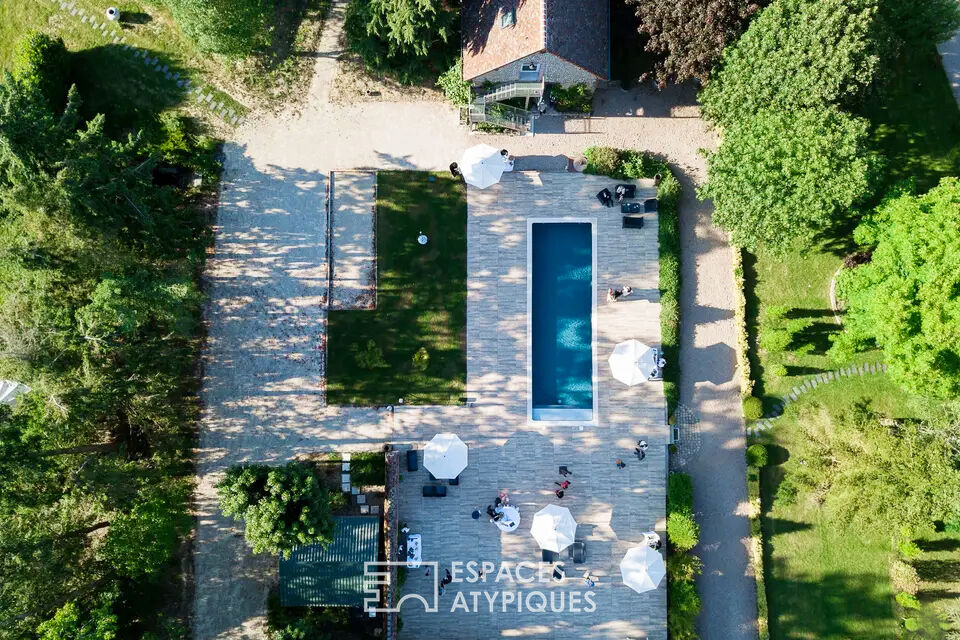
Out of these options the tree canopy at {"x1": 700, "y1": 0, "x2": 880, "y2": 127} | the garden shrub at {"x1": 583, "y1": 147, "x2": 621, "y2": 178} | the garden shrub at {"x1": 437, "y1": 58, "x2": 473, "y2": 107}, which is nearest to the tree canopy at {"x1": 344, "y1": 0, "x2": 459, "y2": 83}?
the garden shrub at {"x1": 437, "y1": 58, "x2": 473, "y2": 107}

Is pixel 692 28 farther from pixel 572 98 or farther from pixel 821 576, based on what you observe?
pixel 821 576

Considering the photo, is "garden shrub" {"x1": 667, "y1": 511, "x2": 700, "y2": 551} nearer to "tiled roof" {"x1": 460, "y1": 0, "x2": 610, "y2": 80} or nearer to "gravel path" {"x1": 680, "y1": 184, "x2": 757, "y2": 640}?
"gravel path" {"x1": 680, "y1": 184, "x2": 757, "y2": 640}

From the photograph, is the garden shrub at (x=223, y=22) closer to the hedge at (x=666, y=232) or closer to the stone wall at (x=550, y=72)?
the stone wall at (x=550, y=72)

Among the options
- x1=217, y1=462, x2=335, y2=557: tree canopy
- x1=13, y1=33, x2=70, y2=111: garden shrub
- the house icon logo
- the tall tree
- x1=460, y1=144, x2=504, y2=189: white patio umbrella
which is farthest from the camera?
x1=460, y1=144, x2=504, y2=189: white patio umbrella

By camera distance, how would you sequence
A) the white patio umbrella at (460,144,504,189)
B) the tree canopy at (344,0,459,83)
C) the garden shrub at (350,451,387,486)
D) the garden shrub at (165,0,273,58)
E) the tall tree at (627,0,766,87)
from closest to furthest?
the tall tree at (627,0,766,87), the tree canopy at (344,0,459,83), the garden shrub at (165,0,273,58), the white patio umbrella at (460,144,504,189), the garden shrub at (350,451,387,486)

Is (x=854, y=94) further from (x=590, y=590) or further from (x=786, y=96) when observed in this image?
(x=590, y=590)

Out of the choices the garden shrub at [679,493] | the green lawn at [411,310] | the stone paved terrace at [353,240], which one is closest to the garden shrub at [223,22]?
the stone paved terrace at [353,240]

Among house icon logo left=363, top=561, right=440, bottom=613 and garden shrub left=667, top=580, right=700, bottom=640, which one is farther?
garden shrub left=667, top=580, right=700, bottom=640
